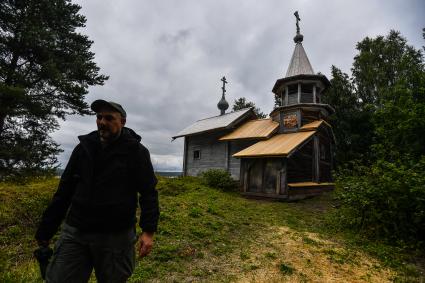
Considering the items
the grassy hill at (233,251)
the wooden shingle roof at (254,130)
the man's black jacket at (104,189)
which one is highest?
the wooden shingle roof at (254,130)

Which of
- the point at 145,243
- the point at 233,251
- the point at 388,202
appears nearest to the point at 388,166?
the point at 388,202

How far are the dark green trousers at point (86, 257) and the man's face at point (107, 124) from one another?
941 mm

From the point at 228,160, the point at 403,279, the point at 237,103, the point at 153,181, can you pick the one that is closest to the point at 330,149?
the point at 228,160

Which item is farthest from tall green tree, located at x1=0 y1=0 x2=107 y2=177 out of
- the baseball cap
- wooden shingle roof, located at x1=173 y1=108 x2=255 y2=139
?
the baseball cap

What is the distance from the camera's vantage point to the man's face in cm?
260

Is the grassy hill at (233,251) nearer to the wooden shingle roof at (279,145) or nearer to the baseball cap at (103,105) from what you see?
the baseball cap at (103,105)

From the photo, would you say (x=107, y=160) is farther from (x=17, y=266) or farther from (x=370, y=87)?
(x=370, y=87)

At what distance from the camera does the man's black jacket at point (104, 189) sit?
2.38 metres

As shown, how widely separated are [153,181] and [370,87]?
86.9ft

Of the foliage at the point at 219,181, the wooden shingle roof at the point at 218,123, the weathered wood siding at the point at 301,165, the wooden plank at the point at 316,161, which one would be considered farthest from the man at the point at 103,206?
the wooden shingle roof at the point at 218,123

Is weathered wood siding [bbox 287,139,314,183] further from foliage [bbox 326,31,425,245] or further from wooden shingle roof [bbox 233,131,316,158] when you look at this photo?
foliage [bbox 326,31,425,245]

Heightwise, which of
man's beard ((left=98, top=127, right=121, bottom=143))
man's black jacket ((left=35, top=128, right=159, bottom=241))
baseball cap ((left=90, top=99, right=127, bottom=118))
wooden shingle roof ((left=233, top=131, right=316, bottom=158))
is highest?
wooden shingle roof ((left=233, top=131, right=316, bottom=158))

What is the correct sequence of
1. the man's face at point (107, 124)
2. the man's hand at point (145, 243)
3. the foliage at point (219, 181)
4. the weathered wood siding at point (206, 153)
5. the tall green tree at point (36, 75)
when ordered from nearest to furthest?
the man's hand at point (145, 243) → the man's face at point (107, 124) → the tall green tree at point (36, 75) → the foliage at point (219, 181) → the weathered wood siding at point (206, 153)

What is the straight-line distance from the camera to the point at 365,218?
283 inches
